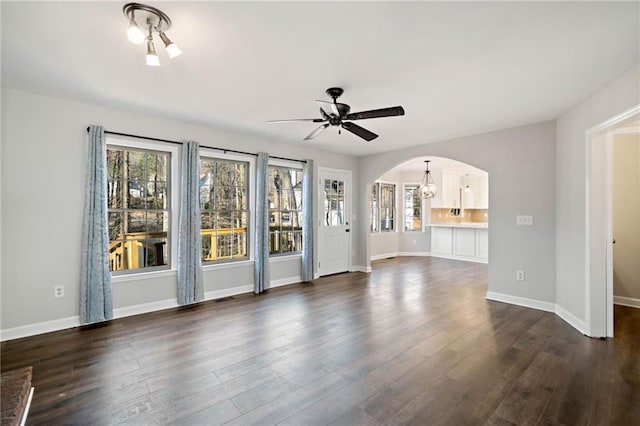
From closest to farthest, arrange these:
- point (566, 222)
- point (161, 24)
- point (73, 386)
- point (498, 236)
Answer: point (161, 24)
point (73, 386)
point (566, 222)
point (498, 236)

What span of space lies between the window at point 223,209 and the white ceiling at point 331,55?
1.18 m

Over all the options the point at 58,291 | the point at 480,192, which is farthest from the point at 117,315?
the point at 480,192

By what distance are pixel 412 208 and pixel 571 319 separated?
19.3 ft

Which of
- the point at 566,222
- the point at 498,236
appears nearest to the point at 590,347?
the point at 566,222

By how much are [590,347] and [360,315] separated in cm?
238

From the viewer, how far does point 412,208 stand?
9320 mm

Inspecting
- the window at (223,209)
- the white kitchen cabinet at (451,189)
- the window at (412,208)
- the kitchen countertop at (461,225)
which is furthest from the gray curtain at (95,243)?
the white kitchen cabinet at (451,189)

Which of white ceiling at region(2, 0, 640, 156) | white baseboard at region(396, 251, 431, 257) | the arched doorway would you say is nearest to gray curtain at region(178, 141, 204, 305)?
white ceiling at region(2, 0, 640, 156)

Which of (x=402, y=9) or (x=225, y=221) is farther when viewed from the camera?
(x=225, y=221)

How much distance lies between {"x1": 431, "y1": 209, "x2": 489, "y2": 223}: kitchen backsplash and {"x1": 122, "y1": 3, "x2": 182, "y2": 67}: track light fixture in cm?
872

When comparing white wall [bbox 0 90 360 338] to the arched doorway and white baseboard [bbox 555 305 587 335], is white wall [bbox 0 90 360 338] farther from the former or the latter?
the arched doorway

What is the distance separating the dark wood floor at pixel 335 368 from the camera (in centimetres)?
201

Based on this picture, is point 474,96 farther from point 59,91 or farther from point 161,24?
point 59,91

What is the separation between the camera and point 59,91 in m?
3.25
